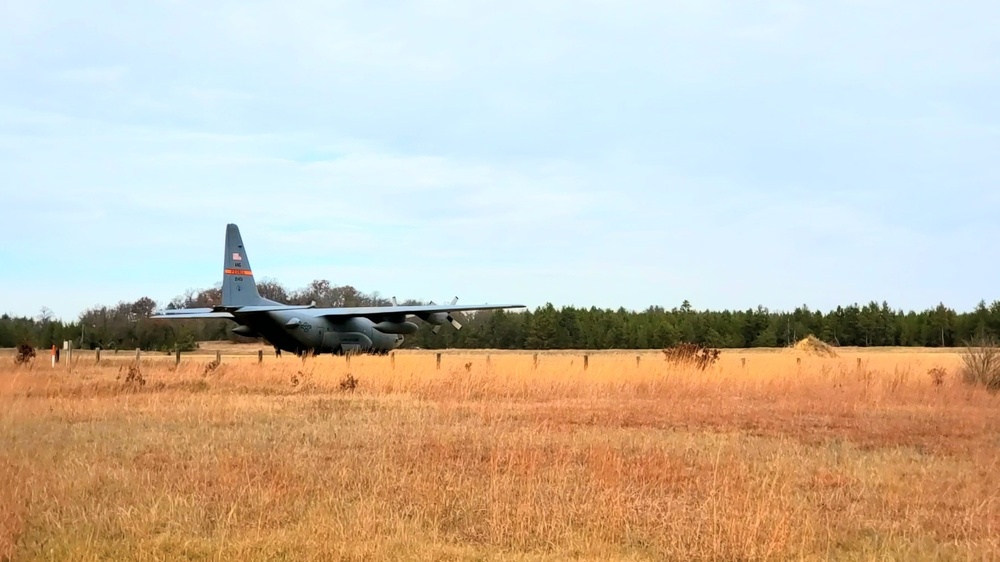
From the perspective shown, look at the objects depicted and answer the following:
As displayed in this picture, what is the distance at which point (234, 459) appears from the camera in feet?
30.5

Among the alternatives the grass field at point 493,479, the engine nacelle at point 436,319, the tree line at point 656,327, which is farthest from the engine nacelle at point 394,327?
the tree line at point 656,327

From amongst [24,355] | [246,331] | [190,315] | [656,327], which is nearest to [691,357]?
[246,331]

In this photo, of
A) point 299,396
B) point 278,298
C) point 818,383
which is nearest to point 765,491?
point 299,396

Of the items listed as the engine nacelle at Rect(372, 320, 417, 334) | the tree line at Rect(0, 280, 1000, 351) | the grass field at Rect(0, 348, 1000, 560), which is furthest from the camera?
the tree line at Rect(0, 280, 1000, 351)

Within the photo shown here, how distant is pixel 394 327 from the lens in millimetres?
39375

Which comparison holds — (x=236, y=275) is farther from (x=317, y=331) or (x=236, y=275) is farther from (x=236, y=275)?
(x=317, y=331)

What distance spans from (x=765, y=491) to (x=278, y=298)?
89.7 metres

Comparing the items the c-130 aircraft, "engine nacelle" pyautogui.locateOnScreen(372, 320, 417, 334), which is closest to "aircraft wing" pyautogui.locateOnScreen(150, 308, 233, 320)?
the c-130 aircraft

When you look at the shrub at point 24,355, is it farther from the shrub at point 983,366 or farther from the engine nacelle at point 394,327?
the shrub at point 983,366

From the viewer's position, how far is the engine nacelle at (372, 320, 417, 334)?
3908 cm

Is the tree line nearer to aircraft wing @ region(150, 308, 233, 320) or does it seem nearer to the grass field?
aircraft wing @ region(150, 308, 233, 320)

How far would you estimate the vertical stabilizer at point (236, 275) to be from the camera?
119 feet

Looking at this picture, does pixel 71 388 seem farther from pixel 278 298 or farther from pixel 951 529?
pixel 278 298

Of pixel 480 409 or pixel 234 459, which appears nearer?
pixel 234 459
